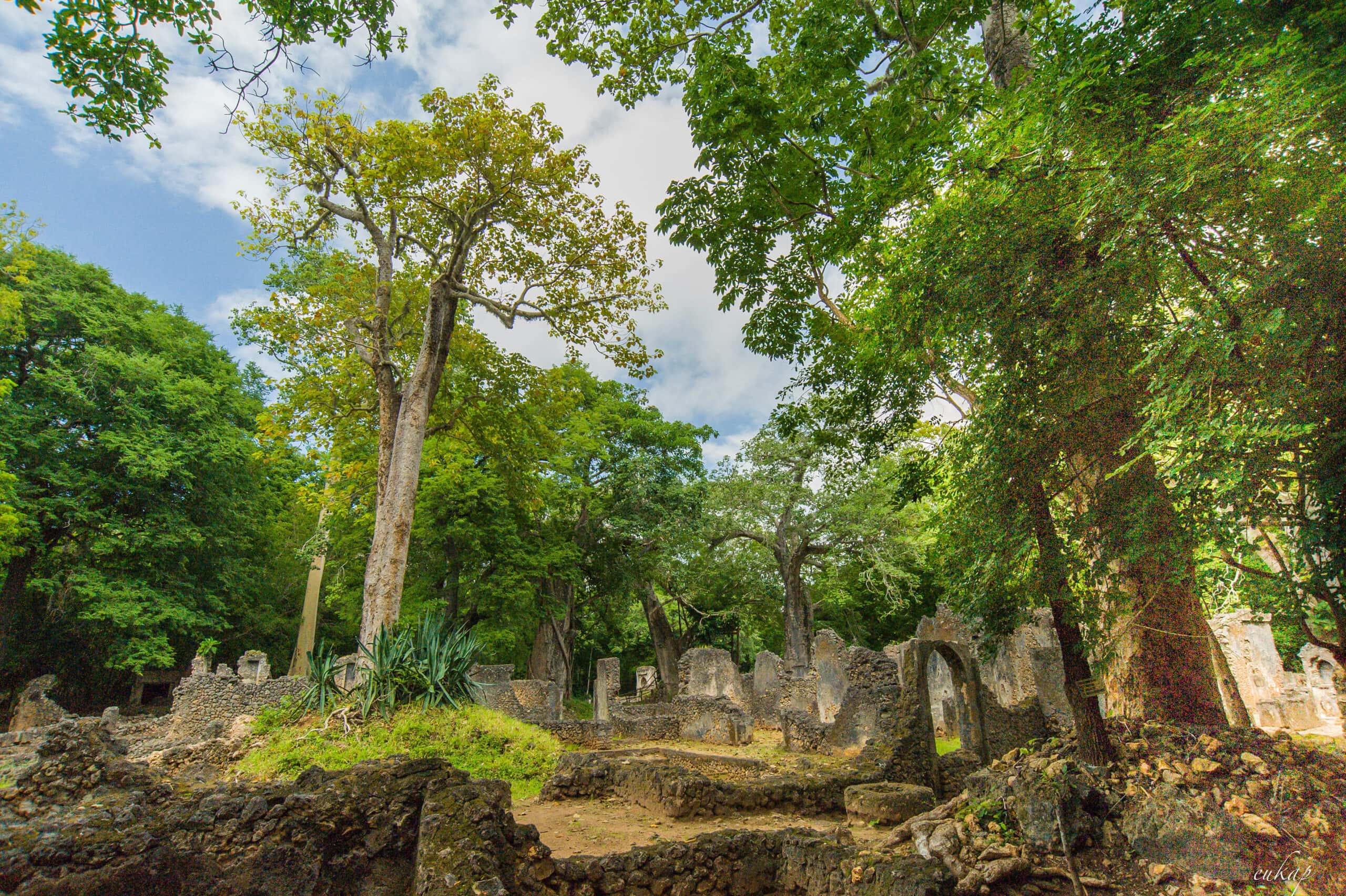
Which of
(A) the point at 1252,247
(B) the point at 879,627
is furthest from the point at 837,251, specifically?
(B) the point at 879,627

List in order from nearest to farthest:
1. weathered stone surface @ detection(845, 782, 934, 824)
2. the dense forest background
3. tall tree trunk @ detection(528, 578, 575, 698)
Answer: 1. the dense forest background
2. weathered stone surface @ detection(845, 782, 934, 824)
3. tall tree trunk @ detection(528, 578, 575, 698)

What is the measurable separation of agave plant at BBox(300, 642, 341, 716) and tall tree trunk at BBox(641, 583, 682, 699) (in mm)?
15502

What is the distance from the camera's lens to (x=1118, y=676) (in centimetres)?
612

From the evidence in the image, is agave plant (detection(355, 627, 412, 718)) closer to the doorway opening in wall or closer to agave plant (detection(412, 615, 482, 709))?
agave plant (detection(412, 615, 482, 709))

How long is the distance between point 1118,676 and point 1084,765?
120cm

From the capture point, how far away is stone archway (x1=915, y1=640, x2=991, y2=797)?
9359 millimetres

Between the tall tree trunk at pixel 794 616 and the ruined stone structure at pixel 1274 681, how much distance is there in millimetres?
11220

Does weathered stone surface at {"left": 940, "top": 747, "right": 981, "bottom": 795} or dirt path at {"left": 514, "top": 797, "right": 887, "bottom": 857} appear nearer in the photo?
dirt path at {"left": 514, "top": 797, "right": 887, "bottom": 857}

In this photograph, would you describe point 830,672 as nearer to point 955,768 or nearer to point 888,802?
point 955,768

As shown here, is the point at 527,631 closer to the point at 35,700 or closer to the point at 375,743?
the point at 35,700

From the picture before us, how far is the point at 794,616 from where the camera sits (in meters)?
22.3

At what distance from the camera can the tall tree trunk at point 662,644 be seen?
24.5 meters

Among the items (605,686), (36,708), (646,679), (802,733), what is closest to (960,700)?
(802,733)

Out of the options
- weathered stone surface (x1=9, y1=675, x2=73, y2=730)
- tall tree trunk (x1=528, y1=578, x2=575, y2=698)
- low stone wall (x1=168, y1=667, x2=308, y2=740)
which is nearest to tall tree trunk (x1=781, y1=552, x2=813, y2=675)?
tall tree trunk (x1=528, y1=578, x2=575, y2=698)
